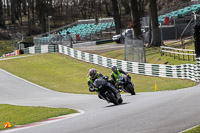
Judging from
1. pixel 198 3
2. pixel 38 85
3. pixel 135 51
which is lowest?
pixel 38 85

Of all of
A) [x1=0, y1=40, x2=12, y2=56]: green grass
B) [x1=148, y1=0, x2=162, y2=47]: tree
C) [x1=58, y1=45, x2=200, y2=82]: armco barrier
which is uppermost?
[x1=148, y1=0, x2=162, y2=47]: tree

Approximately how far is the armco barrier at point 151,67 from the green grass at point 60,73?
0.55 meters

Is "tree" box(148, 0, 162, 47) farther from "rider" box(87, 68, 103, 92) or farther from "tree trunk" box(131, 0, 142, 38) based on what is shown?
"rider" box(87, 68, 103, 92)

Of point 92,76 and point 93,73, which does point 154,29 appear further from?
point 93,73

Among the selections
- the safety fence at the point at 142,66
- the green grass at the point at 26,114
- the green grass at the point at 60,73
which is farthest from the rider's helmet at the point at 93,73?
the green grass at the point at 60,73

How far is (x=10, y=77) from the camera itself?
37.5m

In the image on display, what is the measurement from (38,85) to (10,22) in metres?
63.9

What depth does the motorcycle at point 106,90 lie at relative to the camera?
15.4 meters

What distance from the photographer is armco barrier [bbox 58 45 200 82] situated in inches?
960

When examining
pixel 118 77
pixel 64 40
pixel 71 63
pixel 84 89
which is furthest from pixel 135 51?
pixel 64 40

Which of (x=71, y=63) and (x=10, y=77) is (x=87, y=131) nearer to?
(x=10, y=77)

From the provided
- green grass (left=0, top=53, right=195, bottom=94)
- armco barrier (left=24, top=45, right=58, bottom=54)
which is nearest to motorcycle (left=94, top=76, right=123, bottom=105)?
green grass (left=0, top=53, right=195, bottom=94)

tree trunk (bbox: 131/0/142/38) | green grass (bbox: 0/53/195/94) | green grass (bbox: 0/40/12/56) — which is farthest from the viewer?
green grass (bbox: 0/40/12/56)

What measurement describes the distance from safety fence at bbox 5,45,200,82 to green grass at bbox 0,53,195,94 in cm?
56
